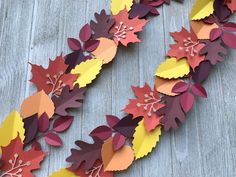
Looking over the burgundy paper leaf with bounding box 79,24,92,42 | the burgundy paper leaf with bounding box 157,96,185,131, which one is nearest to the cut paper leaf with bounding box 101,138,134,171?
the burgundy paper leaf with bounding box 157,96,185,131

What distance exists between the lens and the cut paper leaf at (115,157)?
101 cm

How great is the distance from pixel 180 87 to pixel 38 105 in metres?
0.40

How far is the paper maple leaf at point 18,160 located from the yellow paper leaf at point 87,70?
237 mm

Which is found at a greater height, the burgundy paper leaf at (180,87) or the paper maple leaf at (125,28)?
the paper maple leaf at (125,28)

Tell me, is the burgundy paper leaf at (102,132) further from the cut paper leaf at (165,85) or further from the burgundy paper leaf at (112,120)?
the cut paper leaf at (165,85)

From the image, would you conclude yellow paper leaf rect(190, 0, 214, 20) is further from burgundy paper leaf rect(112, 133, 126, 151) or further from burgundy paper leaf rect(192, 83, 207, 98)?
burgundy paper leaf rect(112, 133, 126, 151)

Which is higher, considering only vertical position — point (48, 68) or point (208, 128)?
point (48, 68)

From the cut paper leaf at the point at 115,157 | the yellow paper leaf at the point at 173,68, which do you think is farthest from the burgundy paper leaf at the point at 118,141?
the yellow paper leaf at the point at 173,68

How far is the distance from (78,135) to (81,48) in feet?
0.89

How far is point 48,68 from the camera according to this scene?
1.13 m

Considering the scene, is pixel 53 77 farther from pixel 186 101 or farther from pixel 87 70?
pixel 186 101

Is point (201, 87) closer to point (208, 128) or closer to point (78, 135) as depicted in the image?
point (208, 128)

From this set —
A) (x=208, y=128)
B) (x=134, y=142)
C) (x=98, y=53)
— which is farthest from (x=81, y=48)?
(x=208, y=128)

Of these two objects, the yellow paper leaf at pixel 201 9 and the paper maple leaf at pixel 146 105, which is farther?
the yellow paper leaf at pixel 201 9
